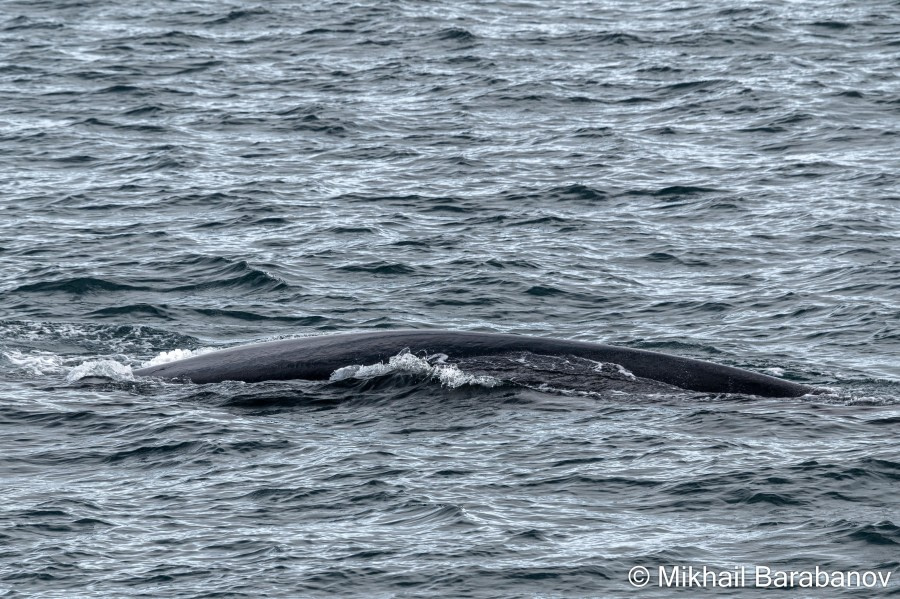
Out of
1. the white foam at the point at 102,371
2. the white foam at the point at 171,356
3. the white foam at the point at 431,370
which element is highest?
the white foam at the point at 431,370

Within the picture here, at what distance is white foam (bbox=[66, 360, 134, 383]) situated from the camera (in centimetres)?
1950

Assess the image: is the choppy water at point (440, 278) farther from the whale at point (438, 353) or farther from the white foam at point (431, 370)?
the whale at point (438, 353)

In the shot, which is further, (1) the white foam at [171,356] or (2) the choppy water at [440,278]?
(1) the white foam at [171,356]

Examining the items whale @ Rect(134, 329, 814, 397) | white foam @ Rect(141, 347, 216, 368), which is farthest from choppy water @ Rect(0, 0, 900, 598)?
white foam @ Rect(141, 347, 216, 368)

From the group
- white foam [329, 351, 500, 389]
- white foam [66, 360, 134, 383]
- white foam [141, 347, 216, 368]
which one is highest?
white foam [329, 351, 500, 389]

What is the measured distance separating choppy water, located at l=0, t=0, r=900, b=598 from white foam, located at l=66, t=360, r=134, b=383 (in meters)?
0.07

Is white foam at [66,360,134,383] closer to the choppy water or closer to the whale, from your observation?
the choppy water

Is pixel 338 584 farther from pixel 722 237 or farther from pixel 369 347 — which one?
pixel 722 237

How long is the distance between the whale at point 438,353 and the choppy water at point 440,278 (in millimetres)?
286

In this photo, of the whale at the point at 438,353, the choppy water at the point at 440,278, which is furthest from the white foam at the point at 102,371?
the whale at the point at 438,353

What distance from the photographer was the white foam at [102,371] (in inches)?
768

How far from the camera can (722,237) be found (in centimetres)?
2791

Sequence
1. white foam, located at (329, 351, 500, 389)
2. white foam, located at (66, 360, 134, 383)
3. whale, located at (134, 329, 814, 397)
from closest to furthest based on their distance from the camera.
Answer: whale, located at (134, 329, 814, 397)
white foam, located at (329, 351, 500, 389)
white foam, located at (66, 360, 134, 383)

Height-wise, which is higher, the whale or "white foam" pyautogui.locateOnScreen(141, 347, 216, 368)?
the whale
